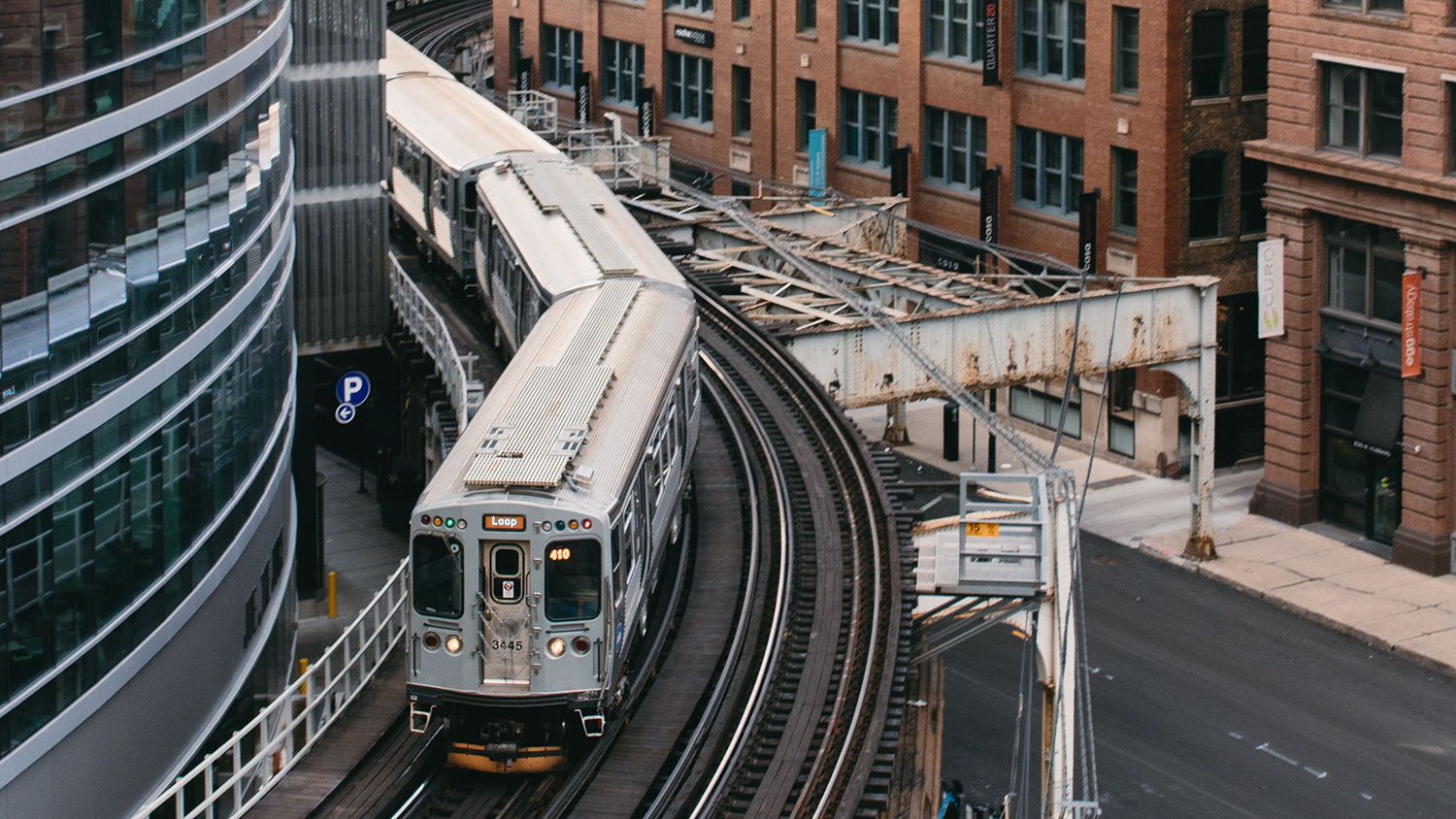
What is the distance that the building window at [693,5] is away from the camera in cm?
6131

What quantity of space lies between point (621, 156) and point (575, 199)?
21.7m

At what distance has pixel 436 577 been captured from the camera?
72.1ft

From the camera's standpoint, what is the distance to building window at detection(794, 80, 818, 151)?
2255 inches

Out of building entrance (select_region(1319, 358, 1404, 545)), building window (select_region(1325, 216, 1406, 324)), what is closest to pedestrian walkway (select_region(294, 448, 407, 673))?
building entrance (select_region(1319, 358, 1404, 545))

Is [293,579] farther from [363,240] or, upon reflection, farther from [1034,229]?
[1034,229]

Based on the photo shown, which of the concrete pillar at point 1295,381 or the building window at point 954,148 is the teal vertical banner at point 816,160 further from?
the concrete pillar at point 1295,381

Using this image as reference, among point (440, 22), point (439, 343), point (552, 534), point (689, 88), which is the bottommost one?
point (552, 534)

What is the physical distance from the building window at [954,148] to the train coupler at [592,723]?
29631 millimetres

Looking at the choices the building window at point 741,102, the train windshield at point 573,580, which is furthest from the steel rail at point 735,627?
the building window at point 741,102

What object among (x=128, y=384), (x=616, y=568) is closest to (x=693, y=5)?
(x=128, y=384)

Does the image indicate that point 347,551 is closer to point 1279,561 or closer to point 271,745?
point 1279,561

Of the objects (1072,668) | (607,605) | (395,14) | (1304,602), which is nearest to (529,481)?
(607,605)

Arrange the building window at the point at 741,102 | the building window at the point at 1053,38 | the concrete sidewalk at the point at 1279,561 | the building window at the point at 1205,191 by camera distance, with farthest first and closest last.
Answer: the building window at the point at 741,102 < the building window at the point at 1053,38 < the building window at the point at 1205,191 < the concrete sidewalk at the point at 1279,561

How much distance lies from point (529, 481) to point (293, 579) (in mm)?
14866
